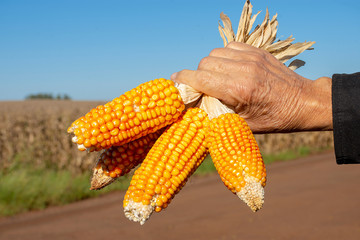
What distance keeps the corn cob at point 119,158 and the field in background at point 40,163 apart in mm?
7835

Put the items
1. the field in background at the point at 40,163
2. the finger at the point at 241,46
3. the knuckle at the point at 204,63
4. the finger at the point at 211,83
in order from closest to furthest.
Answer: the finger at the point at 211,83, the knuckle at the point at 204,63, the finger at the point at 241,46, the field in background at the point at 40,163

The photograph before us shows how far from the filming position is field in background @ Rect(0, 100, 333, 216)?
980 centimetres

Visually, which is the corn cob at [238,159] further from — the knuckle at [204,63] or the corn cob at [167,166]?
the knuckle at [204,63]

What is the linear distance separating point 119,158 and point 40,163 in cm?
1081

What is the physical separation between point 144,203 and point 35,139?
1168cm

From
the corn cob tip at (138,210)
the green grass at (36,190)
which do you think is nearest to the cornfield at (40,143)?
the green grass at (36,190)

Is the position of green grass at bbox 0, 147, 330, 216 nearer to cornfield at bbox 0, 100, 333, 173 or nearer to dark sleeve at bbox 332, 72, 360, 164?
cornfield at bbox 0, 100, 333, 173

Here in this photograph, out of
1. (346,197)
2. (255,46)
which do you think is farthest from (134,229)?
(255,46)

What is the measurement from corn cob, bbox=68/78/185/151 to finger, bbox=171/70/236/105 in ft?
0.41

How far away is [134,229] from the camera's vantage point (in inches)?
336

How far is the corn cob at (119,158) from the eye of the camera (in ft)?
7.98

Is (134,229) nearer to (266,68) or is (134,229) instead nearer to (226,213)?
(226,213)

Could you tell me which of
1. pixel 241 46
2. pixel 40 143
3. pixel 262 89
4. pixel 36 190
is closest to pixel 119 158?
pixel 262 89

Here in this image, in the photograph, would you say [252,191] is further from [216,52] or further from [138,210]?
[216,52]
